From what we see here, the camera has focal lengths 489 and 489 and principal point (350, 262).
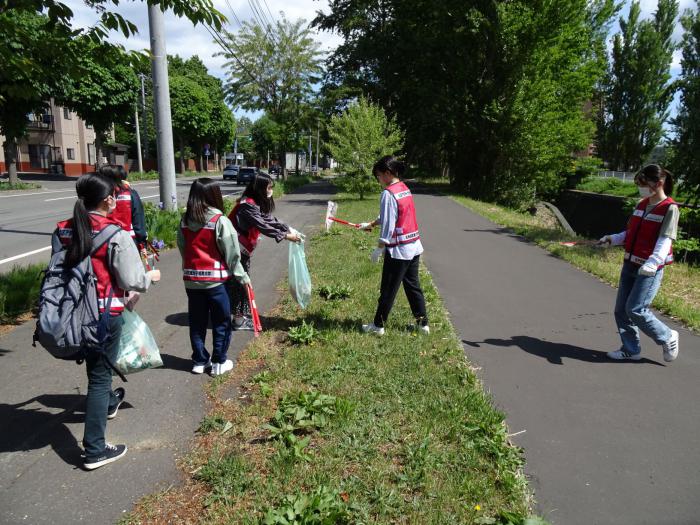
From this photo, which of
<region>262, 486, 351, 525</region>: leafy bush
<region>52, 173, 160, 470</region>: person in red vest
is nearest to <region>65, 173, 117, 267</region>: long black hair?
<region>52, 173, 160, 470</region>: person in red vest

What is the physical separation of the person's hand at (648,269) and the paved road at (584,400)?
3.14ft

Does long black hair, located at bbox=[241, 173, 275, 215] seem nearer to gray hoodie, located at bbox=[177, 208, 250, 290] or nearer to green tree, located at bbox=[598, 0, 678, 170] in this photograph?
gray hoodie, located at bbox=[177, 208, 250, 290]

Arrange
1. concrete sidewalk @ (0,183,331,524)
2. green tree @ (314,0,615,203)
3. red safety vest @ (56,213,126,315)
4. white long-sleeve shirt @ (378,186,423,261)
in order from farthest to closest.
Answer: green tree @ (314,0,615,203) → white long-sleeve shirt @ (378,186,423,261) → red safety vest @ (56,213,126,315) → concrete sidewalk @ (0,183,331,524)

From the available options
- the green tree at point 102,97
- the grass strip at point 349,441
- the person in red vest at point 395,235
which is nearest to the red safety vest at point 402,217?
the person in red vest at point 395,235

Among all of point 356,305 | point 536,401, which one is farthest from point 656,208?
point 356,305

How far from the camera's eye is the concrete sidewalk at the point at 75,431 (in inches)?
113

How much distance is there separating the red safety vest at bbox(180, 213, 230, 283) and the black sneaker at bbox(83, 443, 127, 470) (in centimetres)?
149

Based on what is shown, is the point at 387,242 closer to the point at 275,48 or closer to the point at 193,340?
the point at 193,340

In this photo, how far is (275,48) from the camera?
32906 mm

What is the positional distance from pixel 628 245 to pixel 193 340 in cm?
431

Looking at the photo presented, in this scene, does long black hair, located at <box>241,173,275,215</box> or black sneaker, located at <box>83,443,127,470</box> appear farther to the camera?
long black hair, located at <box>241,173,275,215</box>

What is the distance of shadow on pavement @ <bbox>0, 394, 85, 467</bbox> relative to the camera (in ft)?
11.2

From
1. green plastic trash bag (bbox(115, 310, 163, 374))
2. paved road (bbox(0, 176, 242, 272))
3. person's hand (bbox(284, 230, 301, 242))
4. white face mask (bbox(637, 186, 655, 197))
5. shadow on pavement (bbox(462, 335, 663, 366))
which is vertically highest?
white face mask (bbox(637, 186, 655, 197))

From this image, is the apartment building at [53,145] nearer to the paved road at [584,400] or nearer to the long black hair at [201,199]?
the long black hair at [201,199]
